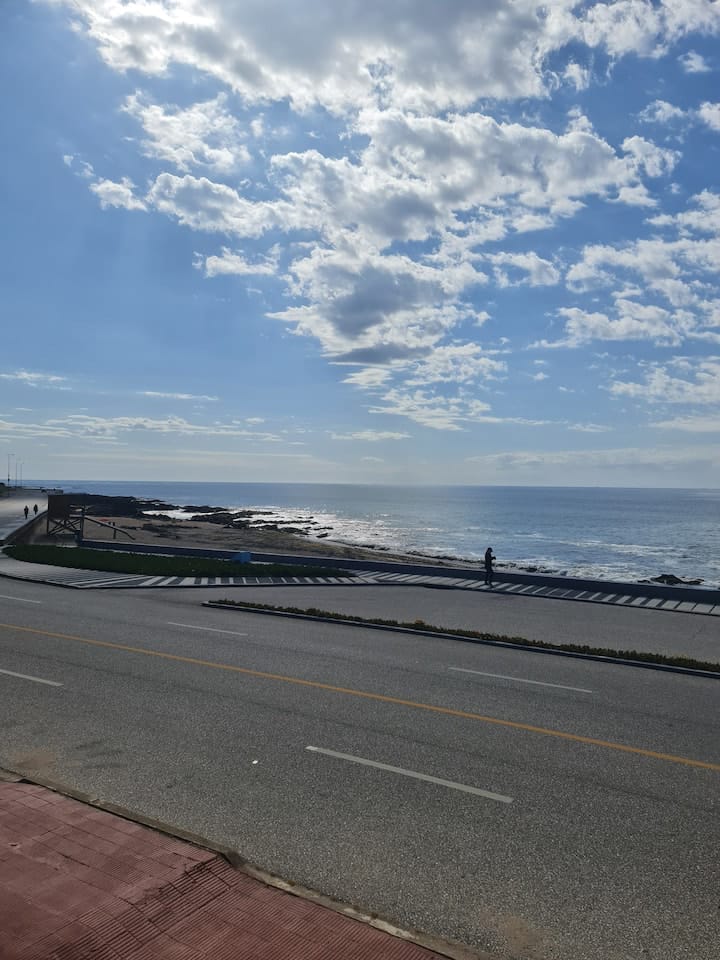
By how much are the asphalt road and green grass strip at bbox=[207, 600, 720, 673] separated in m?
0.69

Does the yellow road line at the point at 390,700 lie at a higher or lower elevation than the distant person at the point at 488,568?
lower

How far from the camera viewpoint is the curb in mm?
5066

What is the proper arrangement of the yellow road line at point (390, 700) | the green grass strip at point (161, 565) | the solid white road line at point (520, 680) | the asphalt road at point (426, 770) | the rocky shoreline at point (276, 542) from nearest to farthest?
the asphalt road at point (426, 770) < the yellow road line at point (390, 700) < the solid white road line at point (520, 680) < the green grass strip at point (161, 565) < the rocky shoreline at point (276, 542)

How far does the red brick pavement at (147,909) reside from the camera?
484cm

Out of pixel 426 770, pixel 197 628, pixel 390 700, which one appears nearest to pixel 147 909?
pixel 426 770

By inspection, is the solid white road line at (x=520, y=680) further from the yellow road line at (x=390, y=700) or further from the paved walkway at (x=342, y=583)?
the paved walkway at (x=342, y=583)

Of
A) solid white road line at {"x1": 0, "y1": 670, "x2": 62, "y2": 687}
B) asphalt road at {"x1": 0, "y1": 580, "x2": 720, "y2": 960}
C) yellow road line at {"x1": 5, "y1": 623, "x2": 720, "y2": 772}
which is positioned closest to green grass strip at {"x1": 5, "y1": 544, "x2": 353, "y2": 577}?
yellow road line at {"x1": 5, "y1": 623, "x2": 720, "y2": 772}

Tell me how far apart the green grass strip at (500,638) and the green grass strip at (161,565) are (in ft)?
28.6

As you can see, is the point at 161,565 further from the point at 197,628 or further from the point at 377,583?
the point at 197,628

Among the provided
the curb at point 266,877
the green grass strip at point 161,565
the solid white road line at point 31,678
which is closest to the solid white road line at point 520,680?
the solid white road line at point 31,678

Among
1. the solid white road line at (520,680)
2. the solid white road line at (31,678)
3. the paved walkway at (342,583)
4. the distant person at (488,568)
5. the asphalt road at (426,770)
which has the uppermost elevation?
the distant person at (488,568)

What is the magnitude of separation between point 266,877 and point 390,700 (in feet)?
19.0

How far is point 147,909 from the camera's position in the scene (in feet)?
17.1

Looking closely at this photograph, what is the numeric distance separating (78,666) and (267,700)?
14.6 feet
